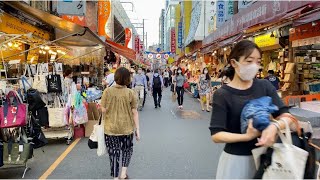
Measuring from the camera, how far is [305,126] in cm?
272

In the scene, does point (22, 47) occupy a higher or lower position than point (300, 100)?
higher

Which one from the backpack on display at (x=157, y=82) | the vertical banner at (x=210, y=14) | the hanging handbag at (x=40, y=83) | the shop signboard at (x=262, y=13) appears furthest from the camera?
the vertical banner at (x=210, y=14)

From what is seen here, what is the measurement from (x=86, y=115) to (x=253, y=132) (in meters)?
6.90

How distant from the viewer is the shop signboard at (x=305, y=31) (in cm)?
960

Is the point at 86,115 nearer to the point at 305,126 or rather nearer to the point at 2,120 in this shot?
the point at 2,120

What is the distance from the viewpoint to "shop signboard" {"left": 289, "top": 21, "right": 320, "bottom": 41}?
378 inches

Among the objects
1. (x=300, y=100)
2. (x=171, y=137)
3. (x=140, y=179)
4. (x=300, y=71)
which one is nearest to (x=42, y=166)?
(x=140, y=179)

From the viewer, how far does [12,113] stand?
5566mm

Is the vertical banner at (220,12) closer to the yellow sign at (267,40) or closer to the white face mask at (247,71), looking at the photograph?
the yellow sign at (267,40)

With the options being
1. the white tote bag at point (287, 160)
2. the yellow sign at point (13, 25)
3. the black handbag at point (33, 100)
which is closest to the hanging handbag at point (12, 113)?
the black handbag at point (33, 100)

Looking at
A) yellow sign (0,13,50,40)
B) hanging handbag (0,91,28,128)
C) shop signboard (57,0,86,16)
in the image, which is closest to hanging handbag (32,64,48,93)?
hanging handbag (0,91,28,128)

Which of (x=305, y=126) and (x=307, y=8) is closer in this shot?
(x=305, y=126)

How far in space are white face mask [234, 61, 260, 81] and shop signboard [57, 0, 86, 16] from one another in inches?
450

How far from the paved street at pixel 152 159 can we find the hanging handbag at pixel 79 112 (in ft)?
1.64
